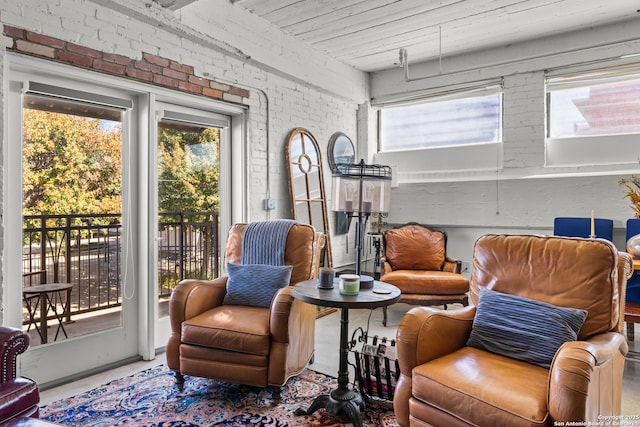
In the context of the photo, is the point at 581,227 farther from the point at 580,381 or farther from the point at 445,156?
the point at 580,381

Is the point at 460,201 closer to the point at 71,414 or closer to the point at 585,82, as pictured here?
the point at 585,82

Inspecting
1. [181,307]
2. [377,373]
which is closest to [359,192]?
[377,373]

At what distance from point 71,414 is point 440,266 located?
→ 10.6 ft

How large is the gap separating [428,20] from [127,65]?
8.62 feet

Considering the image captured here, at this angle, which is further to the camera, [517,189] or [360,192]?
[517,189]

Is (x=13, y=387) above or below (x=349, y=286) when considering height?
below

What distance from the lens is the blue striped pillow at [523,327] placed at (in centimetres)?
179

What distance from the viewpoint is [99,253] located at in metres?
2.93

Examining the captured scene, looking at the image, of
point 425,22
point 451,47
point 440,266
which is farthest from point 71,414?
point 451,47

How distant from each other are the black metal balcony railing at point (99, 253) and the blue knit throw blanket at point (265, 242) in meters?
0.73

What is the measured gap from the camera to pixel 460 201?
15.5 ft

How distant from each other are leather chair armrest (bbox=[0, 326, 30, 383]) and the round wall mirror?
11.3ft

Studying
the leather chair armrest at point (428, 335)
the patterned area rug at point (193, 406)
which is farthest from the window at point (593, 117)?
the patterned area rug at point (193, 406)

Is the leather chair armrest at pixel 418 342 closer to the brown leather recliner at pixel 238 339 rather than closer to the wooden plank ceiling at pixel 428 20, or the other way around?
the brown leather recliner at pixel 238 339
